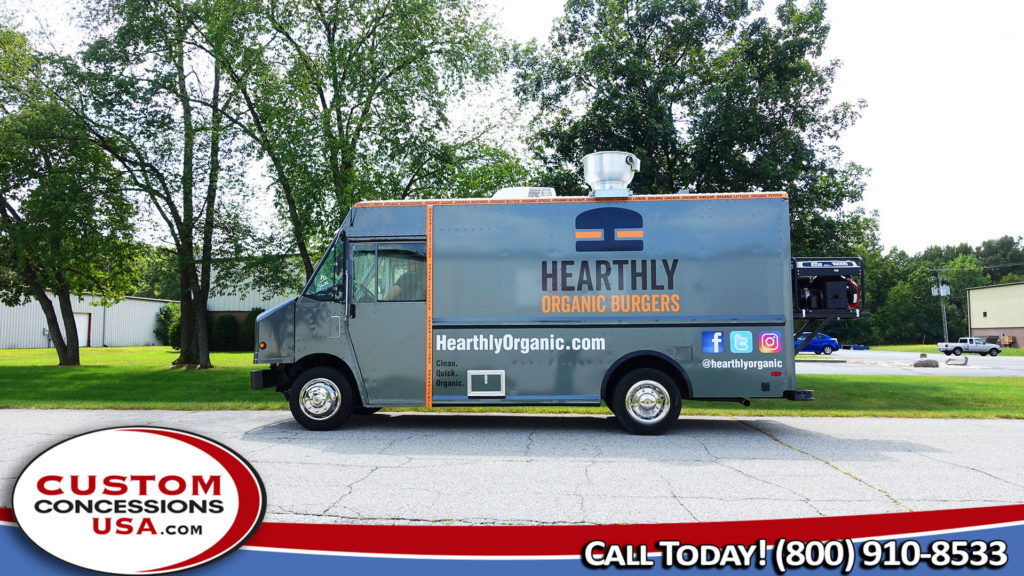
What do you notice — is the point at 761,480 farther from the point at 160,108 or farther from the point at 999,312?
the point at 999,312

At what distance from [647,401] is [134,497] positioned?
22.5 ft

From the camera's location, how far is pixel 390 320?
8562mm

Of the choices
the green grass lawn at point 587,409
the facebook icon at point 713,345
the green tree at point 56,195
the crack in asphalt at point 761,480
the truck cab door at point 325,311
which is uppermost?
the green tree at point 56,195

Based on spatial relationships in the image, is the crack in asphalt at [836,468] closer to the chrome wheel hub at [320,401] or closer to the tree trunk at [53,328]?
the chrome wheel hub at [320,401]

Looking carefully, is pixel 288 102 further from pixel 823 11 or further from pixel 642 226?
pixel 823 11

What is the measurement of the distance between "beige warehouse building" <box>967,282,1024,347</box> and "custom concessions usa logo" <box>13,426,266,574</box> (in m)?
68.8

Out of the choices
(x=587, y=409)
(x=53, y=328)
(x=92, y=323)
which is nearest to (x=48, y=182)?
(x=53, y=328)

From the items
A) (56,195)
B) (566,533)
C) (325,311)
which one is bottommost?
(566,533)

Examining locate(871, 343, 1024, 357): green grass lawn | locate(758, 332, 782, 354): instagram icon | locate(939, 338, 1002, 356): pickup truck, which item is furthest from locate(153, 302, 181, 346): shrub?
locate(871, 343, 1024, 357): green grass lawn

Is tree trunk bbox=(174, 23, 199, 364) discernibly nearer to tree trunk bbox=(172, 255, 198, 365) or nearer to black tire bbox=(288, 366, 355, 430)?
tree trunk bbox=(172, 255, 198, 365)

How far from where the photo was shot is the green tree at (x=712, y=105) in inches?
566

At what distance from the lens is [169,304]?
183ft

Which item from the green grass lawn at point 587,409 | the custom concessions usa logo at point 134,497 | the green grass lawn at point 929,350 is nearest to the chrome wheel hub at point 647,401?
the green grass lawn at point 587,409

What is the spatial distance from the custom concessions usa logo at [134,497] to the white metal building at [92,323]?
4652cm
